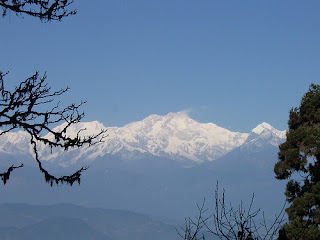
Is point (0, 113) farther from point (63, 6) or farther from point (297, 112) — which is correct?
point (297, 112)

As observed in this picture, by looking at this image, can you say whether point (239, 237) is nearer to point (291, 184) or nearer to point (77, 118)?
point (77, 118)

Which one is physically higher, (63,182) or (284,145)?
(284,145)

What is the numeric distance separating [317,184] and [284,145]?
9.76 feet

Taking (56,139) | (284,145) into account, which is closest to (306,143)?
(284,145)

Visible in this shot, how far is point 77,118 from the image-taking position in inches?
332

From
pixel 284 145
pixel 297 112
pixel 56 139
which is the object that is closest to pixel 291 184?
pixel 284 145

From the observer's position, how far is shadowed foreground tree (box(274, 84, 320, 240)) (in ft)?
68.1

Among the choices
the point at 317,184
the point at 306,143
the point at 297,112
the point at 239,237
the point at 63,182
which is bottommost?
the point at 239,237

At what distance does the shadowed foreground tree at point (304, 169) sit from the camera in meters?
20.8

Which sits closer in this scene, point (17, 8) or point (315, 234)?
point (17, 8)

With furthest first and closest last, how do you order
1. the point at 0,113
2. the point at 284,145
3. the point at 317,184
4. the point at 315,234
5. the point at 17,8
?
the point at 284,145 < the point at 317,184 < the point at 315,234 < the point at 17,8 < the point at 0,113

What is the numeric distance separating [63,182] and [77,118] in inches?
49.7

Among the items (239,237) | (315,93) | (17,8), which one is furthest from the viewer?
(315,93)

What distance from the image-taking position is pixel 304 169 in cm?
2234
